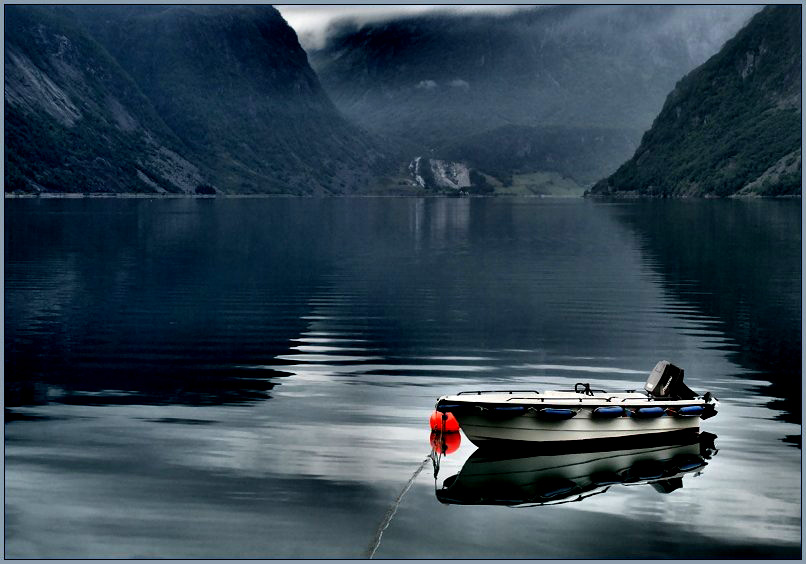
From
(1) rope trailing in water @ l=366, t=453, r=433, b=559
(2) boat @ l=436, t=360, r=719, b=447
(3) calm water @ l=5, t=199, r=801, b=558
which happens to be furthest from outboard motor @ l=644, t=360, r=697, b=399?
(1) rope trailing in water @ l=366, t=453, r=433, b=559

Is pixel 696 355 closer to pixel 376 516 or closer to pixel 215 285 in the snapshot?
pixel 376 516

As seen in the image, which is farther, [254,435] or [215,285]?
[215,285]

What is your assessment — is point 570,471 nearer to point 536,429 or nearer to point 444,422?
point 536,429

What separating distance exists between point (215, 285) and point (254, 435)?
5099cm

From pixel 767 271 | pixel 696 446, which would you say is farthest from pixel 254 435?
pixel 767 271

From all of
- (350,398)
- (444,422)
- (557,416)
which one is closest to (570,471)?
(557,416)

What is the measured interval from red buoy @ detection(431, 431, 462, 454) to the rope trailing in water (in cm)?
73

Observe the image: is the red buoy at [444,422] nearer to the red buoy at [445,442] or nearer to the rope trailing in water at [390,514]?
the red buoy at [445,442]

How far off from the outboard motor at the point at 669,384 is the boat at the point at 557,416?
89 cm

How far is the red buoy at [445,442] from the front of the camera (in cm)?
3625

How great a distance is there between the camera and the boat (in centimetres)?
3603

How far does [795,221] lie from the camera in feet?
649

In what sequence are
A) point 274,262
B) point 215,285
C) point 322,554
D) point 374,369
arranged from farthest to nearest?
point 274,262 < point 215,285 < point 374,369 < point 322,554

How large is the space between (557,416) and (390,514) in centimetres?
823
